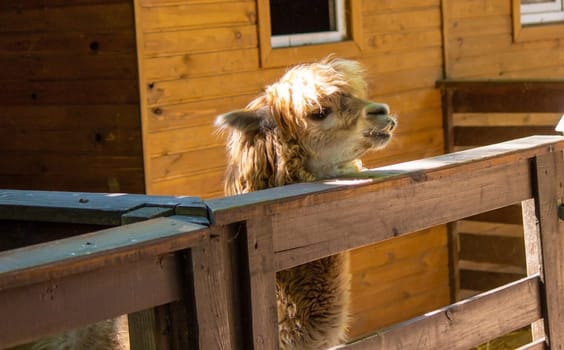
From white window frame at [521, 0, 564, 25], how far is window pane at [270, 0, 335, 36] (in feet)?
8.86

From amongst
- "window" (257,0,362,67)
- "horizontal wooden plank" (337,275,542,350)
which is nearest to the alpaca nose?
"horizontal wooden plank" (337,275,542,350)

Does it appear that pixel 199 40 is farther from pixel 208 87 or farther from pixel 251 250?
pixel 251 250

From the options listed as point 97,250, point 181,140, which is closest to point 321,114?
point 97,250

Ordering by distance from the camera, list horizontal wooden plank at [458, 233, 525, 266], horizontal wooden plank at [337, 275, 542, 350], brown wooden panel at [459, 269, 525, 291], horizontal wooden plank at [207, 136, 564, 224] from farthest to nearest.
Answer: horizontal wooden plank at [458, 233, 525, 266]
brown wooden panel at [459, 269, 525, 291]
horizontal wooden plank at [337, 275, 542, 350]
horizontal wooden plank at [207, 136, 564, 224]

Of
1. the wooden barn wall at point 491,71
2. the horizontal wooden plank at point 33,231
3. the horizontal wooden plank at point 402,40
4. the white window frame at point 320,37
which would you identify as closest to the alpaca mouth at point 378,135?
the horizontal wooden plank at point 33,231

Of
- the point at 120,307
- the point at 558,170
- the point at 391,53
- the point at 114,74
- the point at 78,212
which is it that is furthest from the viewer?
the point at 391,53

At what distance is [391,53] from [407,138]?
717mm

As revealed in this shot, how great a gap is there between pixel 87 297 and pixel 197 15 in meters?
4.69

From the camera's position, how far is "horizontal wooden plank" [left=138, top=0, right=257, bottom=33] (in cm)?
644

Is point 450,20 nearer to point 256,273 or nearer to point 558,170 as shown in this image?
point 558,170

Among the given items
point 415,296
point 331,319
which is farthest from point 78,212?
point 415,296

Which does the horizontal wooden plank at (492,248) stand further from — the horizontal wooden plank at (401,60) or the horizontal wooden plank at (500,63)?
the horizontal wooden plank at (401,60)

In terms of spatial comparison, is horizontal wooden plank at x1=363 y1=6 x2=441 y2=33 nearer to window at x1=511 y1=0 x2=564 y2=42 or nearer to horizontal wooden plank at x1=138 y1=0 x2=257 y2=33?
window at x1=511 y1=0 x2=564 y2=42

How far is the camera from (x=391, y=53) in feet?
27.5
